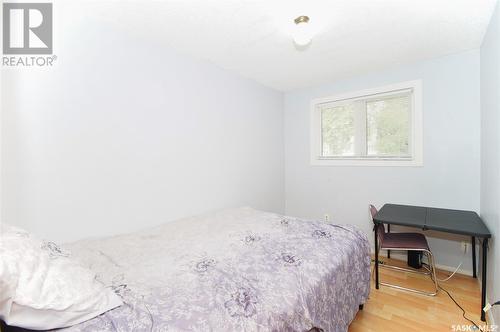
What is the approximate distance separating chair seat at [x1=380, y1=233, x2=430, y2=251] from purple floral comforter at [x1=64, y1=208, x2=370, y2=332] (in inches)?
16.5

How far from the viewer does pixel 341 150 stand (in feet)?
10.8

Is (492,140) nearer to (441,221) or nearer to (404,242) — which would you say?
(441,221)

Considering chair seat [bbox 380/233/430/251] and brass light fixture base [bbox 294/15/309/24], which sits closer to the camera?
brass light fixture base [bbox 294/15/309/24]

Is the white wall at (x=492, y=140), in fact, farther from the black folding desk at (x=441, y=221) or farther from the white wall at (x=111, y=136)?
the white wall at (x=111, y=136)

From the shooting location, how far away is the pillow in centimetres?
72

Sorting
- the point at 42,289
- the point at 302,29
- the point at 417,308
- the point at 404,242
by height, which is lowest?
the point at 417,308

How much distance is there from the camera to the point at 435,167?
2553 millimetres

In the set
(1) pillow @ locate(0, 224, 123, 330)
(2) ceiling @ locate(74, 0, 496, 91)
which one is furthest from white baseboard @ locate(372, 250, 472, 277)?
(1) pillow @ locate(0, 224, 123, 330)

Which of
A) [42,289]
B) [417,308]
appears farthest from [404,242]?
[42,289]

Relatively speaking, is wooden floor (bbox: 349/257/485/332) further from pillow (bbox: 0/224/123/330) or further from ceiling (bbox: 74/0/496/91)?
ceiling (bbox: 74/0/496/91)

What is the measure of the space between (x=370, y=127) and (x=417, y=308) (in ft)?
6.58

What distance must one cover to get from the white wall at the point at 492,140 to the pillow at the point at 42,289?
90.7 inches

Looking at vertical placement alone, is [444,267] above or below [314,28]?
below

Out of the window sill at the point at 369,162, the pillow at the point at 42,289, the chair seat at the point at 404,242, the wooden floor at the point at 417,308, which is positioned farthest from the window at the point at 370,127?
the pillow at the point at 42,289
